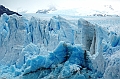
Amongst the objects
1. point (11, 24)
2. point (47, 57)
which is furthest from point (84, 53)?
point (11, 24)

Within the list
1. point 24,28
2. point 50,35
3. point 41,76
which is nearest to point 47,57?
point 41,76

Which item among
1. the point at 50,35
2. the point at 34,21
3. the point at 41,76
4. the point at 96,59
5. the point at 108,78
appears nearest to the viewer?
the point at 108,78

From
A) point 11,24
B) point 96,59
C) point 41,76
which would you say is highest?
point 11,24

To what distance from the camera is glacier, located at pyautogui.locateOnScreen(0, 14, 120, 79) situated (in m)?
8.84

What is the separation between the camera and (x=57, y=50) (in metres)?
9.67

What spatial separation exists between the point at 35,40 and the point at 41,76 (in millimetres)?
2505

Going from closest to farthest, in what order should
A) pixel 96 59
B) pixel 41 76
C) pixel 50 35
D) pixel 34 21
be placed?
pixel 96 59 → pixel 41 76 → pixel 50 35 → pixel 34 21

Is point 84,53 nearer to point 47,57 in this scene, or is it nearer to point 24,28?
point 47,57

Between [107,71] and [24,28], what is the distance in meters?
4.99

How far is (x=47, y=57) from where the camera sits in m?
9.80

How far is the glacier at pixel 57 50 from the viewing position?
8.84m

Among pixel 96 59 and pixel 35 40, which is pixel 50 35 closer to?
pixel 35 40

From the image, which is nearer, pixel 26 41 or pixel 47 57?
pixel 47 57

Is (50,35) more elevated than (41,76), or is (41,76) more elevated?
(50,35)
